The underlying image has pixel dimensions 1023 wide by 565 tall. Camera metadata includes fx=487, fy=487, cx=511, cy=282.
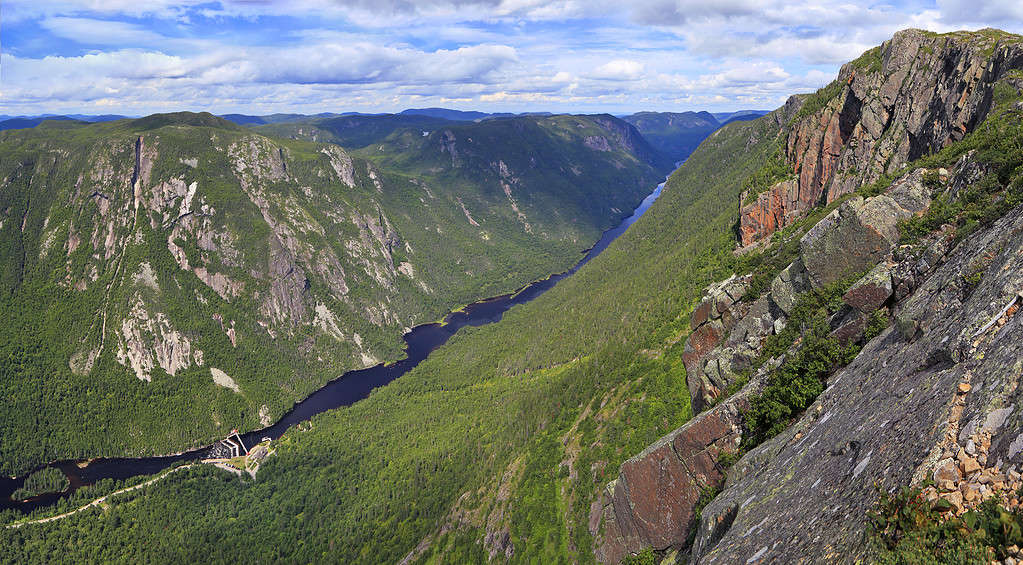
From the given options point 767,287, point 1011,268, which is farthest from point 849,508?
point 767,287

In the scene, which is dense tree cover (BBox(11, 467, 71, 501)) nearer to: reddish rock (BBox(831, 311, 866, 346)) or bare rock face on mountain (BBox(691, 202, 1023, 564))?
bare rock face on mountain (BBox(691, 202, 1023, 564))

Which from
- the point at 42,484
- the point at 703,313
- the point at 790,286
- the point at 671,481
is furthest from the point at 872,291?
the point at 42,484

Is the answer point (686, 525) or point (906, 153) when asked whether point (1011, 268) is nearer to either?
point (686, 525)

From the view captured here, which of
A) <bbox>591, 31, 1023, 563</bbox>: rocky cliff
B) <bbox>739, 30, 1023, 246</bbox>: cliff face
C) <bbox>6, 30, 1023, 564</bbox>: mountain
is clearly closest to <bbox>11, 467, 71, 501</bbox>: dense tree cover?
<bbox>6, 30, 1023, 564</bbox>: mountain

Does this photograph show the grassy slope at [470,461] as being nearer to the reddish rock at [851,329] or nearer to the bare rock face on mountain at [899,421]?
the reddish rock at [851,329]

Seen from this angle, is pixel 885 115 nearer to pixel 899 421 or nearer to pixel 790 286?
pixel 790 286

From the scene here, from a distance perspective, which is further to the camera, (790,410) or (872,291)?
(790,410)
